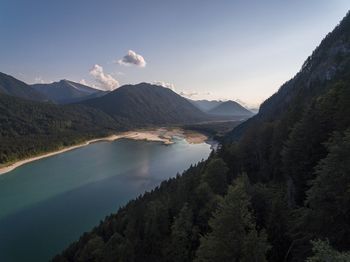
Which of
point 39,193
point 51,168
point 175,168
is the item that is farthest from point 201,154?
point 39,193

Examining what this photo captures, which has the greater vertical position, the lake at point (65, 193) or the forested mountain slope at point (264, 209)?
the forested mountain slope at point (264, 209)

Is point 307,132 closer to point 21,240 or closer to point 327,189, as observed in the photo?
point 327,189

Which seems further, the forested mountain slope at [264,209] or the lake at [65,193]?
the lake at [65,193]

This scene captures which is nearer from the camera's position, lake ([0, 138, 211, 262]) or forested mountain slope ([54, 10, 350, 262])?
forested mountain slope ([54, 10, 350, 262])

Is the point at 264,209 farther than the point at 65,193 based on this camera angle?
No
